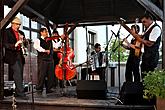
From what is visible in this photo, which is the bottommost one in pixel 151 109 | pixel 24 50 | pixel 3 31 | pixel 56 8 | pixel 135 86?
pixel 151 109

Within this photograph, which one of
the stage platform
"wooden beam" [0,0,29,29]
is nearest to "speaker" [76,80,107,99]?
the stage platform

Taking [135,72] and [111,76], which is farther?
[111,76]

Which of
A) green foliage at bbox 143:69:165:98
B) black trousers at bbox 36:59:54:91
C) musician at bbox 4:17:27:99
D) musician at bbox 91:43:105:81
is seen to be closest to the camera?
green foliage at bbox 143:69:165:98

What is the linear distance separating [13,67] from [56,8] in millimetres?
2784

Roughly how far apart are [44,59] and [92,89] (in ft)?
4.14

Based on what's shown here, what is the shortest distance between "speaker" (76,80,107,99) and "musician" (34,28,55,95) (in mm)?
990

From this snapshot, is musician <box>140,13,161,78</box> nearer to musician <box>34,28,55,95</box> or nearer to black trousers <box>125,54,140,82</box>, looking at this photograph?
black trousers <box>125,54,140,82</box>

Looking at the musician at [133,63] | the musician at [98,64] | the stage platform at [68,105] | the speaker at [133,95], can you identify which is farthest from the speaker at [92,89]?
the musician at [98,64]

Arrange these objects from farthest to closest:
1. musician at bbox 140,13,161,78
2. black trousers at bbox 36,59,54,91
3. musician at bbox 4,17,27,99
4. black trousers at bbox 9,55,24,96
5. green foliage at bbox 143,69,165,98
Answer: black trousers at bbox 36,59,54,91 < black trousers at bbox 9,55,24,96 < musician at bbox 4,17,27,99 < musician at bbox 140,13,161,78 < green foliage at bbox 143,69,165,98

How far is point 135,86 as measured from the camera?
4.27 meters

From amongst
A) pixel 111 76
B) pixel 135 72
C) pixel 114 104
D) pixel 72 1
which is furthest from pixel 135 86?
pixel 111 76

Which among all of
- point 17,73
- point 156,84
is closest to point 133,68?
point 156,84

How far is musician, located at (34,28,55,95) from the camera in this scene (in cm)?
525

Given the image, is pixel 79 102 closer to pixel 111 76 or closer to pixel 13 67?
pixel 13 67
